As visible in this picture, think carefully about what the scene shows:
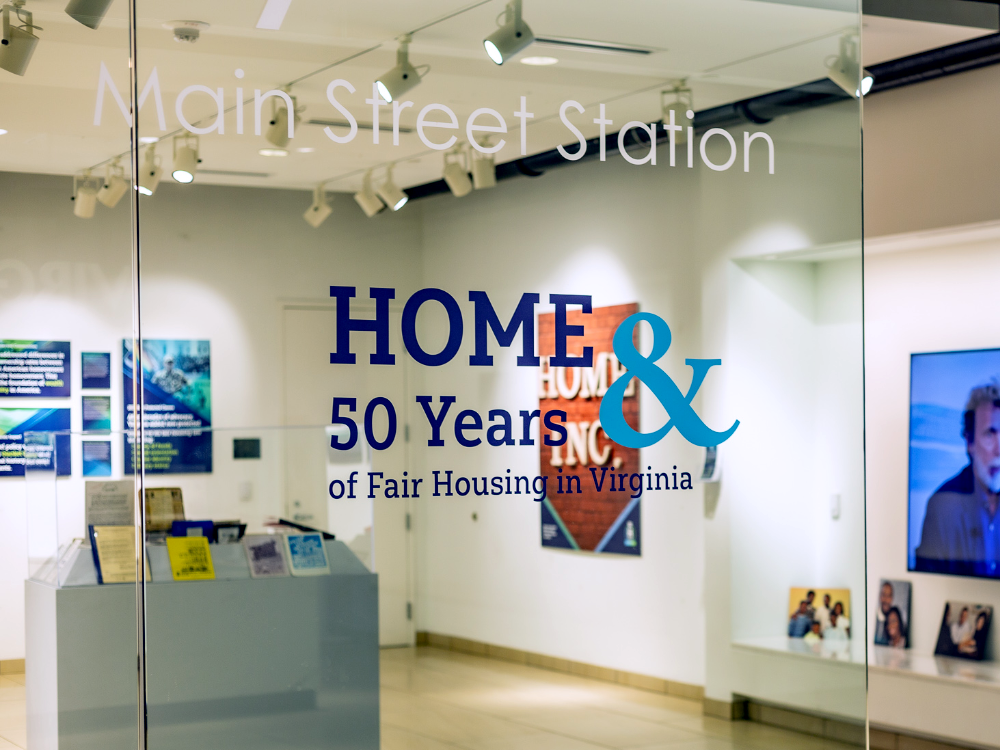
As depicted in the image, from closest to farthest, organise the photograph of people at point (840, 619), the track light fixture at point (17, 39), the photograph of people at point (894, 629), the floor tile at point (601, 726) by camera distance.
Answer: the track light fixture at point (17, 39) < the floor tile at point (601, 726) < the photograph of people at point (840, 619) < the photograph of people at point (894, 629)

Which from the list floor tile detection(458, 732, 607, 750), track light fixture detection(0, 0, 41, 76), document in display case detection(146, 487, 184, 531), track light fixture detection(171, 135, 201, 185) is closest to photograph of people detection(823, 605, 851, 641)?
floor tile detection(458, 732, 607, 750)

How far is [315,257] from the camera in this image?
3.32 metres

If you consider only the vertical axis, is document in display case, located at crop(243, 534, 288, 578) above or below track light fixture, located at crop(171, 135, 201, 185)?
below

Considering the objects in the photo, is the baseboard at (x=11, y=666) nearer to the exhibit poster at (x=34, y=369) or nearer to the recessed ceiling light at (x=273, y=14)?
the exhibit poster at (x=34, y=369)

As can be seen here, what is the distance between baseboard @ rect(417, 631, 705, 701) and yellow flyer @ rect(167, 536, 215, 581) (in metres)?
0.73

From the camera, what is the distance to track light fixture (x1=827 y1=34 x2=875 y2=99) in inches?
159

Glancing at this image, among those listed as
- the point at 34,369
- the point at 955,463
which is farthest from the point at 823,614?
the point at 34,369

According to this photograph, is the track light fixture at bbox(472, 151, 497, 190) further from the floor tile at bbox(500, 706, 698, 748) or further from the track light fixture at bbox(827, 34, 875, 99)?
the floor tile at bbox(500, 706, 698, 748)

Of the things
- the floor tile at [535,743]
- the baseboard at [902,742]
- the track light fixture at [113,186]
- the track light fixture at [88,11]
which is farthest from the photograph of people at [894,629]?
the track light fixture at [88,11]

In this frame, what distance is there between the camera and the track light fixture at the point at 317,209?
3324mm

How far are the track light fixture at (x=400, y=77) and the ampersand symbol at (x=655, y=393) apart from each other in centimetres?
102

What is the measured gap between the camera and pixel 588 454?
11.9 ft

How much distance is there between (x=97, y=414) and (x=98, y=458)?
0.40 feet

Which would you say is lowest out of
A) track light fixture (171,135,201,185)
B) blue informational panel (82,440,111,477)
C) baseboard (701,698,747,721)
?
baseboard (701,698,747,721)
